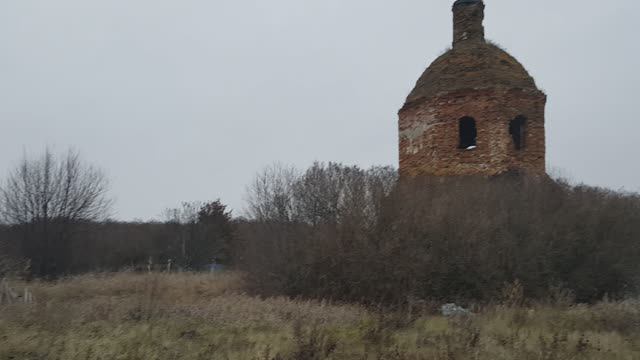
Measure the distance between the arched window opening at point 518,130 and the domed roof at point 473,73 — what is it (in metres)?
0.97

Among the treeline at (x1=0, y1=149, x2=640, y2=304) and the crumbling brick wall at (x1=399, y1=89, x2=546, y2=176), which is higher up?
the crumbling brick wall at (x1=399, y1=89, x2=546, y2=176)

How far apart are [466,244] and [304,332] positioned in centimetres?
582

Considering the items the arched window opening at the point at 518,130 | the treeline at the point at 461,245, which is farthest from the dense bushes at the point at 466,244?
the arched window opening at the point at 518,130

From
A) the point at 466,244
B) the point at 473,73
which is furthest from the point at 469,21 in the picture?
the point at 466,244

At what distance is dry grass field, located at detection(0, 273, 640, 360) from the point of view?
566 centimetres

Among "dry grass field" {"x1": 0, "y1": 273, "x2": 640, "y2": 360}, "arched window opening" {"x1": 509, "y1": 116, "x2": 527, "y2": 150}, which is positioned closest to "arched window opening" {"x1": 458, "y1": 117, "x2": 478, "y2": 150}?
"arched window opening" {"x1": 509, "y1": 116, "x2": 527, "y2": 150}

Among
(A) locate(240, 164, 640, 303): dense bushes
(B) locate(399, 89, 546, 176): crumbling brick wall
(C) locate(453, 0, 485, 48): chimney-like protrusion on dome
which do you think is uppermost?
(C) locate(453, 0, 485, 48): chimney-like protrusion on dome

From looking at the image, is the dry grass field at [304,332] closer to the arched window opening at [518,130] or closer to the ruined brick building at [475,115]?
the ruined brick building at [475,115]

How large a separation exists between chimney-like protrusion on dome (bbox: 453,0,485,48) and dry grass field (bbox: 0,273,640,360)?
890cm

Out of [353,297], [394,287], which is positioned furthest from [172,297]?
[394,287]

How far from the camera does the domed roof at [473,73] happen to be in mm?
13784

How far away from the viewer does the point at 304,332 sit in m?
6.62

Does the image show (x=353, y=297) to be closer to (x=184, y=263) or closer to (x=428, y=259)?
(x=428, y=259)

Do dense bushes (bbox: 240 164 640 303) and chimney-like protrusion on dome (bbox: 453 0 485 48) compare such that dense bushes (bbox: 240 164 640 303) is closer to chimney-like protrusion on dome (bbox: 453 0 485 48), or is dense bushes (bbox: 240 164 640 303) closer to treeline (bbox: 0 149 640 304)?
treeline (bbox: 0 149 640 304)
